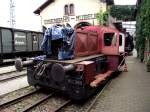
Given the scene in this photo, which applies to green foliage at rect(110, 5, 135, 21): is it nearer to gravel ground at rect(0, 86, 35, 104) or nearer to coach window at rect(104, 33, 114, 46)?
coach window at rect(104, 33, 114, 46)

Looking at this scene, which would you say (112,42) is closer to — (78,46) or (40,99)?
(78,46)

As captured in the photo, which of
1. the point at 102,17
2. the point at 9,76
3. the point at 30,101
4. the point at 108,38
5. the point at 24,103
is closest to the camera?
the point at 24,103

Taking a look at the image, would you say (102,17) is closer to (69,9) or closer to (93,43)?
(69,9)

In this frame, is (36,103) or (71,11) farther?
(71,11)

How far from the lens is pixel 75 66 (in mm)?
9297

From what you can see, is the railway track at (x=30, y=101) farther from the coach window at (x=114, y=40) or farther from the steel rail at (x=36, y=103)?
the coach window at (x=114, y=40)

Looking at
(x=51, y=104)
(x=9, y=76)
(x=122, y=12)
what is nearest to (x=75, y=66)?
(x=51, y=104)

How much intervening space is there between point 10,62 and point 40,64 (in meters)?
12.8

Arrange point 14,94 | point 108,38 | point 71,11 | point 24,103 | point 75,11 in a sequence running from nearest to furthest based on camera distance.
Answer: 1. point 24,103
2. point 14,94
3. point 108,38
4. point 75,11
5. point 71,11

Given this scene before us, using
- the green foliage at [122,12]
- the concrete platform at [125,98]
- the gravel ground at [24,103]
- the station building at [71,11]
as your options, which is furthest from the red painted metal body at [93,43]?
the green foliage at [122,12]

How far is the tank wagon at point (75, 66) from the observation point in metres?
9.32

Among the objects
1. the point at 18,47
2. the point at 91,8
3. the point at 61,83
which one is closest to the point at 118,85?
the point at 61,83

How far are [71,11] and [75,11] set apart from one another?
630mm

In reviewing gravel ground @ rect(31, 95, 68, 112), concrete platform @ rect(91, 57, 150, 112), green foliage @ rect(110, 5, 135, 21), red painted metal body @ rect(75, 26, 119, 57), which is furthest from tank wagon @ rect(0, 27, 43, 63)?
green foliage @ rect(110, 5, 135, 21)
